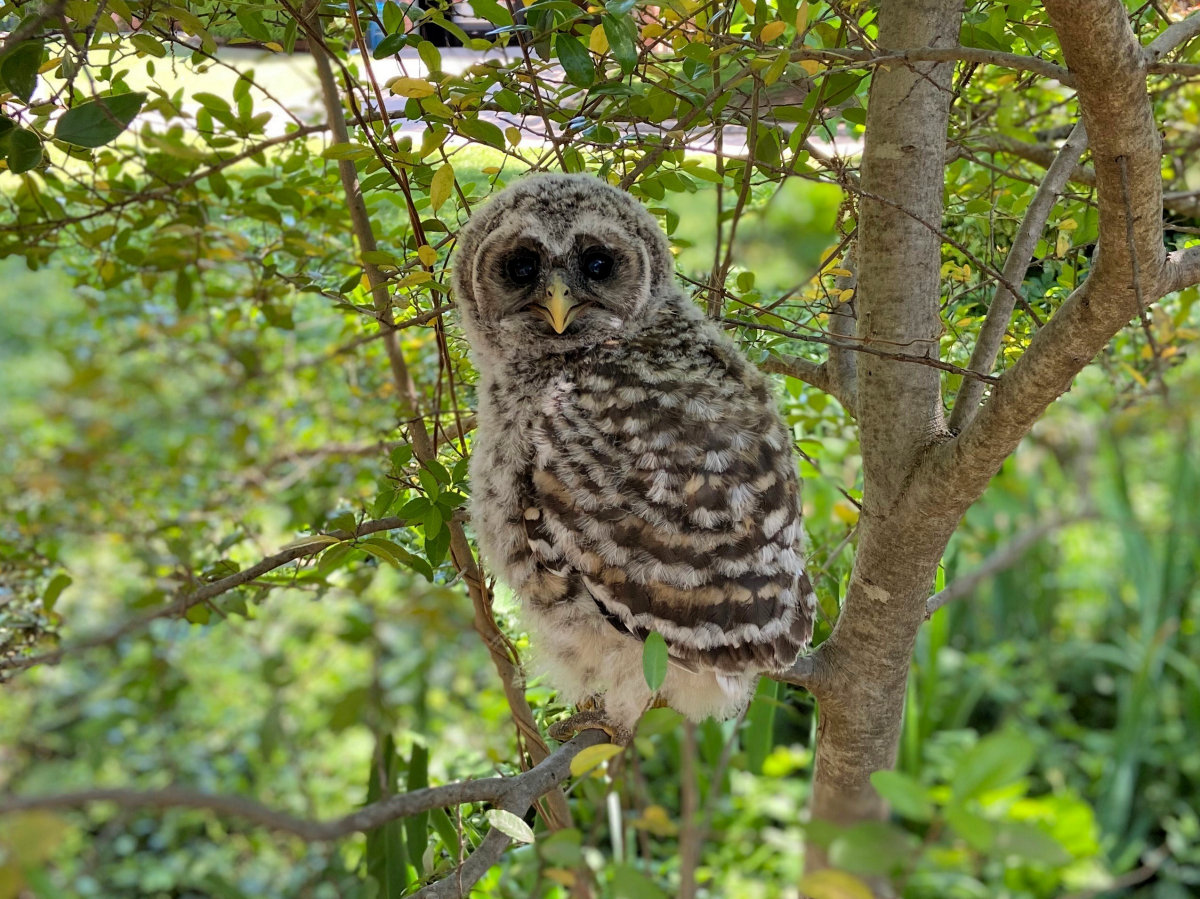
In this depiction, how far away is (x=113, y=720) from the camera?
1.83m

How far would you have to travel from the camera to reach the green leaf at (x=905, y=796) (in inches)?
24.8

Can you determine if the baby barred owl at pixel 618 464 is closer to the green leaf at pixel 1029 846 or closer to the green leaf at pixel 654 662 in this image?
the green leaf at pixel 654 662

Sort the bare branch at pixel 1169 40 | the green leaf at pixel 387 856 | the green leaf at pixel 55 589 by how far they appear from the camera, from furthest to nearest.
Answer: the green leaf at pixel 55 589, the green leaf at pixel 387 856, the bare branch at pixel 1169 40

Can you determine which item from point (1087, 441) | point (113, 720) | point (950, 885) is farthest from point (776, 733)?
point (113, 720)

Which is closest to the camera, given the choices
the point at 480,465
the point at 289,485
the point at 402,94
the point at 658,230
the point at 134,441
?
the point at 402,94

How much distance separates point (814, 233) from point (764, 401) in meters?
1.37

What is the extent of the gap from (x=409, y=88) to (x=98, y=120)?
358mm

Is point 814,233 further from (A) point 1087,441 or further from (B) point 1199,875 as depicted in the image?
(B) point 1199,875

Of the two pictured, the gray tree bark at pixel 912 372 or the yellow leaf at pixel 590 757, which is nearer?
the yellow leaf at pixel 590 757

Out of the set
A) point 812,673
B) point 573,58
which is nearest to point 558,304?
point 573,58

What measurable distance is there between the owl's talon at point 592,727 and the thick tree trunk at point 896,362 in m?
0.34

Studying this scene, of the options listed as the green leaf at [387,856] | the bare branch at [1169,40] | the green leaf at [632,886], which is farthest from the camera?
the green leaf at [387,856]

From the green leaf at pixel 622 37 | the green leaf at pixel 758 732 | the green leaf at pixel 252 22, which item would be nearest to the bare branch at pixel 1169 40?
the green leaf at pixel 622 37

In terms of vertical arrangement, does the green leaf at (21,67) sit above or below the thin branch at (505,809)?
above
